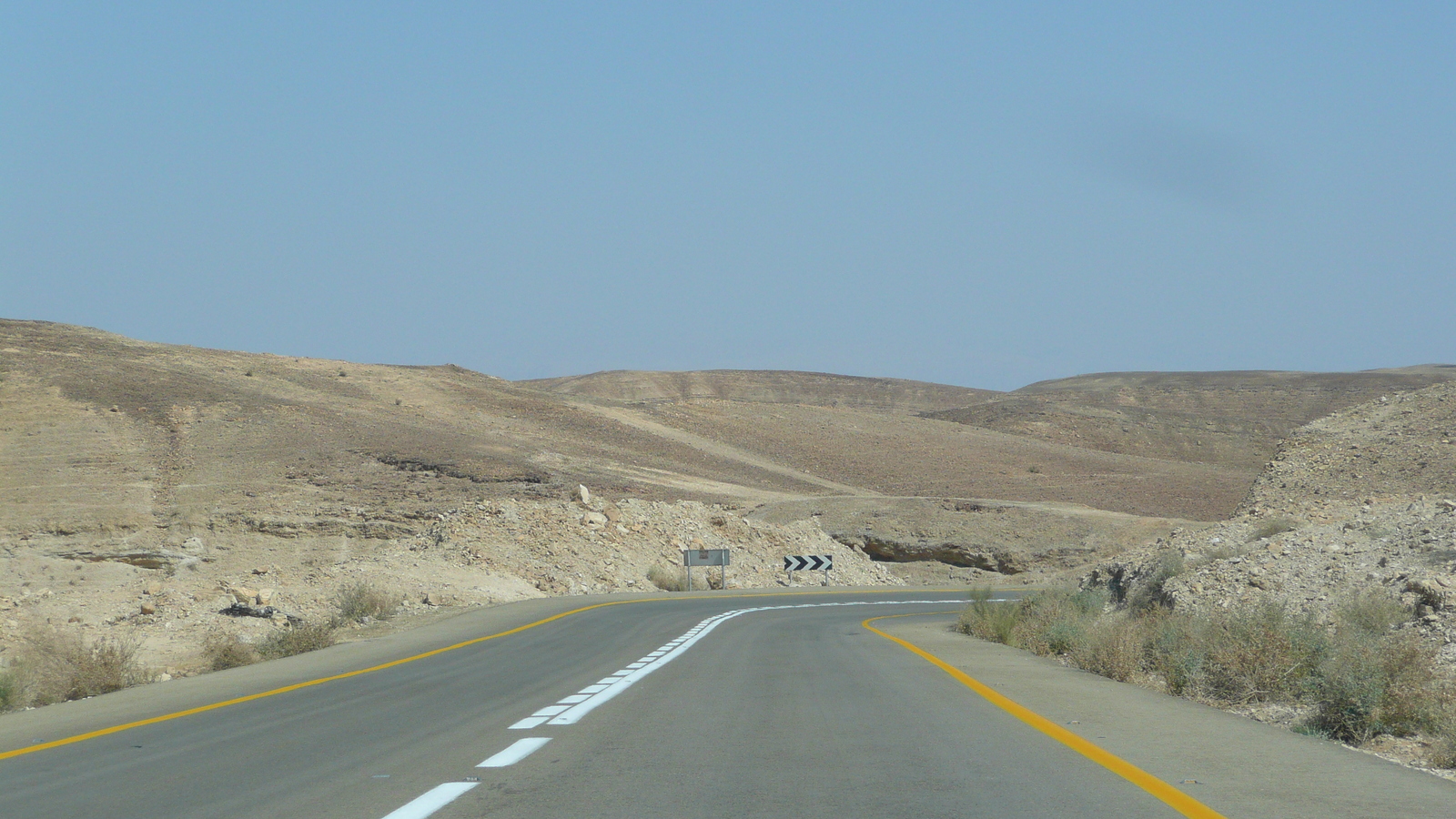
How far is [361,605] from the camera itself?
2695cm

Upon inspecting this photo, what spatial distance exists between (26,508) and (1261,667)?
48341 millimetres

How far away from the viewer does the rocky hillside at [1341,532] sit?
1553cm

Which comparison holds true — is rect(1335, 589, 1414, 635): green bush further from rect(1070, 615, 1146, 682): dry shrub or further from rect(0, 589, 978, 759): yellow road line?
rect(0, 589, 978, 759): yellow road line

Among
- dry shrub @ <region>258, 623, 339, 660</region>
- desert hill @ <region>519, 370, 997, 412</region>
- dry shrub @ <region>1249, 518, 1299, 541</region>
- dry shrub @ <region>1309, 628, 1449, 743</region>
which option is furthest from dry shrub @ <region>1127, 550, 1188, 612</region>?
desert hill @ <region>519, 370, 997, 412</region>

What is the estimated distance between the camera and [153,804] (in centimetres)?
655

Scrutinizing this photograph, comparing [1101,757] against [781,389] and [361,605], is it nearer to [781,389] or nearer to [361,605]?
[361,605]

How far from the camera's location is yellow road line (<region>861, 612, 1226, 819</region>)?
6.22 meters

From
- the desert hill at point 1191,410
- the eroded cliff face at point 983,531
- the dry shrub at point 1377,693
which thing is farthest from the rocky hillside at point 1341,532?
the desert hill at point 1191,410

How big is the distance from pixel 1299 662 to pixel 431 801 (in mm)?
8938

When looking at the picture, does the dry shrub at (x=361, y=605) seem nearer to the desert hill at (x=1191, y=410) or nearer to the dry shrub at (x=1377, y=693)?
the dry shrub at (x=1377, y=693)

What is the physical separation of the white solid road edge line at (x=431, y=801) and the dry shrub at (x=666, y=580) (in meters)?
36.8

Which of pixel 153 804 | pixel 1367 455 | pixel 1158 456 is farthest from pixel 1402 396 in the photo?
pixel 1158 456

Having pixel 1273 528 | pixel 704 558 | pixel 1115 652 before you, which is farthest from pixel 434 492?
pixel 1115 652

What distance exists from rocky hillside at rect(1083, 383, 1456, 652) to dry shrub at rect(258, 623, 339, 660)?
14.0m
